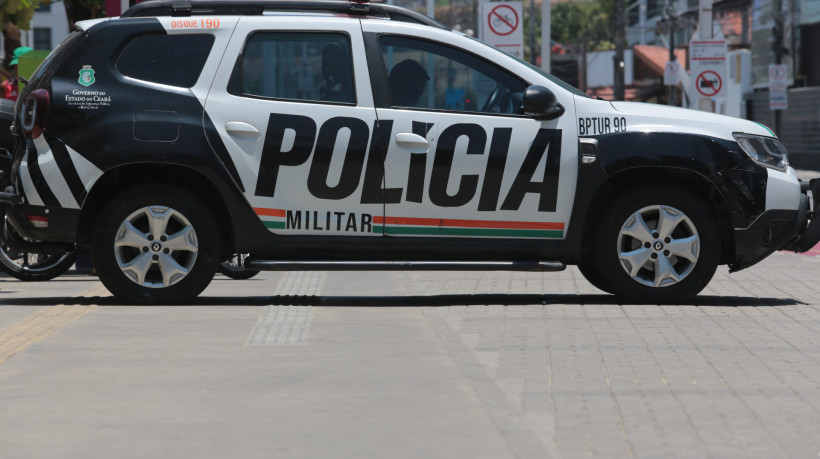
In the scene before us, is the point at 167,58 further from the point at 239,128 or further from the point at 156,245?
the point at 156,245

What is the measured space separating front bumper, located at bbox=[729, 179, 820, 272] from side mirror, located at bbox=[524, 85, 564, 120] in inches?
54.8

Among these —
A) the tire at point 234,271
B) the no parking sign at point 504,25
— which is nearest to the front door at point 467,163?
the tire at point 234,271

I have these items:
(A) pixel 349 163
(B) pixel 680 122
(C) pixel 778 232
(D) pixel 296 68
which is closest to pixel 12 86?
(D) pixel 296 68

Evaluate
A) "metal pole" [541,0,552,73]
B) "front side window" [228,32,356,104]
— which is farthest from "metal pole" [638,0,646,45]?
"front side window" [228,32,356,104]

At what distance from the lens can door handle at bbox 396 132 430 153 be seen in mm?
8969

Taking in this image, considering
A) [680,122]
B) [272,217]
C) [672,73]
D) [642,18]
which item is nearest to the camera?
[272,217]

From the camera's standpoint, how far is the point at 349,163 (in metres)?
9.01

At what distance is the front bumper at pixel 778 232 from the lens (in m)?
9.24

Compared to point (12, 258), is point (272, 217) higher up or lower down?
higher up

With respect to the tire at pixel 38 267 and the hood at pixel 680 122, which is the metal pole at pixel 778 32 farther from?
the hood at pixel 680 122
